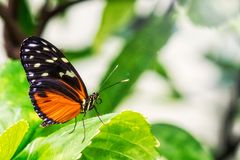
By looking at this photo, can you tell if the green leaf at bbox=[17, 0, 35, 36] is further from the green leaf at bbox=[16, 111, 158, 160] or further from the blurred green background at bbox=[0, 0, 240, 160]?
the green leaf at bbox=[16, 111, 158, 160]

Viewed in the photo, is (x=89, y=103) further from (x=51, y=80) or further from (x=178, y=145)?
(x=178, y=145)

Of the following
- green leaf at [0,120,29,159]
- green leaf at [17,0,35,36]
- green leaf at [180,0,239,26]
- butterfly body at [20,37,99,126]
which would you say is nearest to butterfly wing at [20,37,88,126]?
butterfly body at [20,37,99,126]

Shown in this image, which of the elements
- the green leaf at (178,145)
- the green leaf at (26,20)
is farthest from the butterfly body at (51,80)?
the green leaf at (26,20)

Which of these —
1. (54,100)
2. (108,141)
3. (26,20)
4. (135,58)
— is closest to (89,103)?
(54,100)

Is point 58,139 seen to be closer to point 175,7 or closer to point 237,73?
point 175,7

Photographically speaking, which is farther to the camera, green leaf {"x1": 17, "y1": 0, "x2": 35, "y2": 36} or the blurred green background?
green leaf {"x1": 17, "y1": 0, "x2": 35, "y2": 36}

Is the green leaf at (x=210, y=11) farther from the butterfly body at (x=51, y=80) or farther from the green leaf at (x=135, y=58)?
the butterfly body at (x=51, y=80)

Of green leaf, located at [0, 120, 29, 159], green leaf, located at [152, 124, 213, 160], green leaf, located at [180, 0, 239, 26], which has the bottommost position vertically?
green leaf, located at [152, 124, 213, 160]
